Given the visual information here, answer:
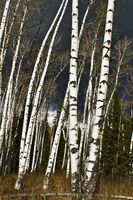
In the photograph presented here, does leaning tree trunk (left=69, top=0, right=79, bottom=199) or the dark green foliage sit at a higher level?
the dark green foliage

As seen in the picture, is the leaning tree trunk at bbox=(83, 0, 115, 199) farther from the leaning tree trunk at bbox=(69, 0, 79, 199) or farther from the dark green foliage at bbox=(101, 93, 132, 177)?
the dark green foliage at bbox=(101, 93, 132, 177)

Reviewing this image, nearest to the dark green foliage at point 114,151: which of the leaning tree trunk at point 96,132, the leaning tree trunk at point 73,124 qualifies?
the leaning tree trunk at point 73,124

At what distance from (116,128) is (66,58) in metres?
9.45

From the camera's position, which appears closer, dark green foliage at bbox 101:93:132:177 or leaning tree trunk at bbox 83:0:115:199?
leaning tree trunk at bbox 83:0:115:199

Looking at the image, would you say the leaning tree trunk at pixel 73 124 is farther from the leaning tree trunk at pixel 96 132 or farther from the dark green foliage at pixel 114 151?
the dark green foliage at pixel 114 151

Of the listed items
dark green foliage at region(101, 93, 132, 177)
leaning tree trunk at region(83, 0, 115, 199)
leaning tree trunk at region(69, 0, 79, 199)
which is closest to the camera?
leaning tree trunk at region(83, 0, 115, 199)

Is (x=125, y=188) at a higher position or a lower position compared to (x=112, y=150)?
lower

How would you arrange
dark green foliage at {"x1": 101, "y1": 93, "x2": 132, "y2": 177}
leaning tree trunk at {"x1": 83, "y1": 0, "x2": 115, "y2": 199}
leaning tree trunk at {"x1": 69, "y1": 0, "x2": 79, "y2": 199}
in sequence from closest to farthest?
1. leaning tree trunk at {"x1": 83, "y1": 0, "x2": 115, "y2": 199}
2. leaning tree trunk at {"x1": 69, "y1": 0, "x2": 79, "y2": 199}
3. dark green foliage at {"x1": 101, "y1": 93, "x2": 132, "y2": 177}

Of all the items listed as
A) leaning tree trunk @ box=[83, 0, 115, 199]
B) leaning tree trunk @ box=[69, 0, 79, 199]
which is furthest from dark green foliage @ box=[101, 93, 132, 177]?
leaning tree trunk @ box=[83, 0, 115, 199]

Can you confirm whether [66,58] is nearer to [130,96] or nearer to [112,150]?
[130,96]

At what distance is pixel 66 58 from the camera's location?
900 inches

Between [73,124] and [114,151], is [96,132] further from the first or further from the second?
[114,151]

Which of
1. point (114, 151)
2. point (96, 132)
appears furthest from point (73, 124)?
point (114, 151)

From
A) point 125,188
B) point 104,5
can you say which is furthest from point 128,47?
point 125,188
